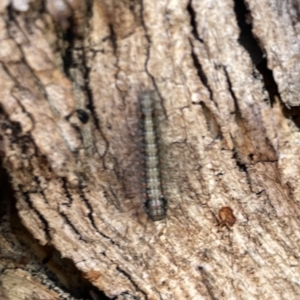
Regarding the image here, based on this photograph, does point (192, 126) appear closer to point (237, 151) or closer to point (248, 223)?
point (237, 151)

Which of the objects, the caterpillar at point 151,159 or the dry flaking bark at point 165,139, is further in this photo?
the caterpillar at point 151,159

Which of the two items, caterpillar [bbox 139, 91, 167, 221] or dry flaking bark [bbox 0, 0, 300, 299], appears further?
caterpillar [bbox 139, 91, 167, 221]

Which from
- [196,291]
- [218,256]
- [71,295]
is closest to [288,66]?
[218,256]
